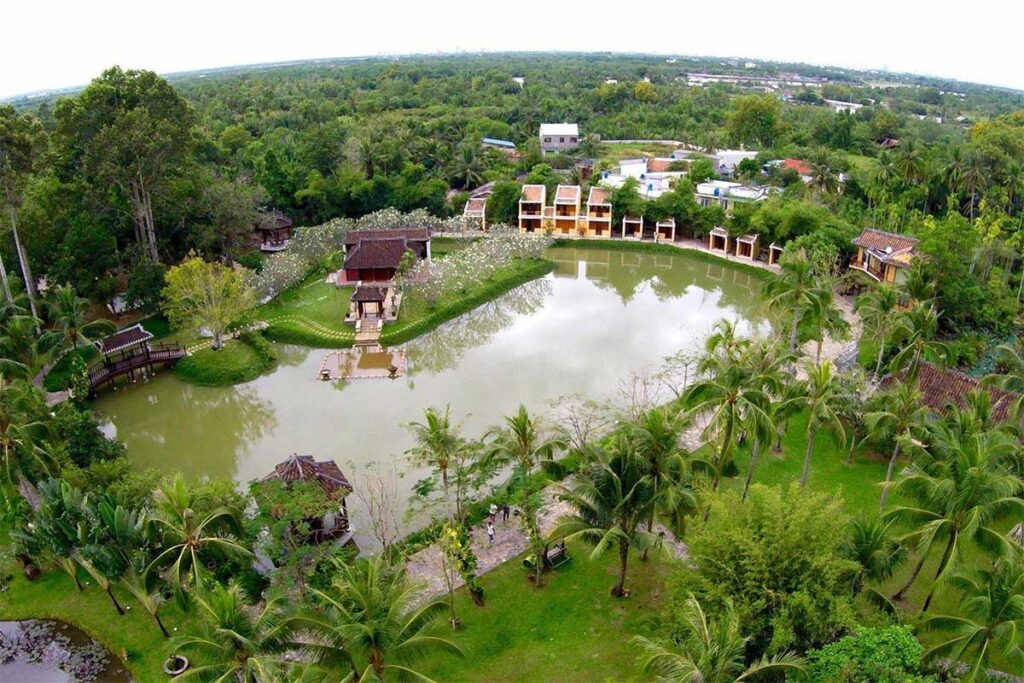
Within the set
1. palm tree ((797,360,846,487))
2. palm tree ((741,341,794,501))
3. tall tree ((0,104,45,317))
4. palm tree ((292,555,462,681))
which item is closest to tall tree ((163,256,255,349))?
tall tree ((0,104,45,317))

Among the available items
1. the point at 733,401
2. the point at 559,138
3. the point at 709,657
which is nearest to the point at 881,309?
→ the point at 733,401

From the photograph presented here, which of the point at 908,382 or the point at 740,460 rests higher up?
the point at 908,382

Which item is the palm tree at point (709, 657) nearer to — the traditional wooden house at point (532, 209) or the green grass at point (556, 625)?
the green grass at point (556, 625)

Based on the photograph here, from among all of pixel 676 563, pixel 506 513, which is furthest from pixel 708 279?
pixel 676 563

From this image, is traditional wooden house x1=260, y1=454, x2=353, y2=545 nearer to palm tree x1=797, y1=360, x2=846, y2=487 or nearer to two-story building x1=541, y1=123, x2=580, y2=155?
palm tree x1=797, y1=360, x2=846, y2=487

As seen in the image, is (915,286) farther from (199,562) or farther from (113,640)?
(113,640)

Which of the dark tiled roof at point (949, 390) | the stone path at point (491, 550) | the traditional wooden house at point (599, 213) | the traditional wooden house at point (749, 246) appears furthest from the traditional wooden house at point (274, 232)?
the dark tiled roof at point (949, 390)

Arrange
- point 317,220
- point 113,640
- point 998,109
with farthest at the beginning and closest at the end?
point 998,109 < point 317,220 < point 113,640
